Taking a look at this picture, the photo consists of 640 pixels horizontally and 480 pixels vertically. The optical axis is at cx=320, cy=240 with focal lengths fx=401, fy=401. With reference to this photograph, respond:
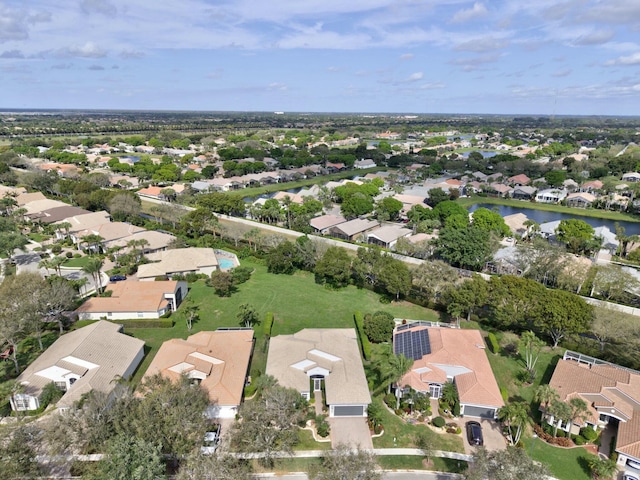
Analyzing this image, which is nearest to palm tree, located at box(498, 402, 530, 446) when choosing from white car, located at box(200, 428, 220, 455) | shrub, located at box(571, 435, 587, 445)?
shrub, located at box(571, 435, 587, 445)

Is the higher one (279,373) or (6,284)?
(6,284)

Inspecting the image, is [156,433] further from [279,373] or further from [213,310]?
[213,310]

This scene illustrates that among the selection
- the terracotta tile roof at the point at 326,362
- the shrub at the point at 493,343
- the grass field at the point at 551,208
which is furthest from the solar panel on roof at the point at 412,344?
the grass field at the point at 551,208

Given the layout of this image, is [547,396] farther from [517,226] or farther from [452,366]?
[517,226]

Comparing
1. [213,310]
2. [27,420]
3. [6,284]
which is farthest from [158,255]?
[27,420]

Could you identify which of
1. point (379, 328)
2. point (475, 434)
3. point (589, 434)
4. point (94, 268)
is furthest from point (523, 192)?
point (94, 268)

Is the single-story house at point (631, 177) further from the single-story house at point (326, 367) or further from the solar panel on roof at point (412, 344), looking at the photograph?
the single-story house at point (326, 367)

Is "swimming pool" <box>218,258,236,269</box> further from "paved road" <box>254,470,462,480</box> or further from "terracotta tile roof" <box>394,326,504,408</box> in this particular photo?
"paved road" <box>254,470,462,480</box>
